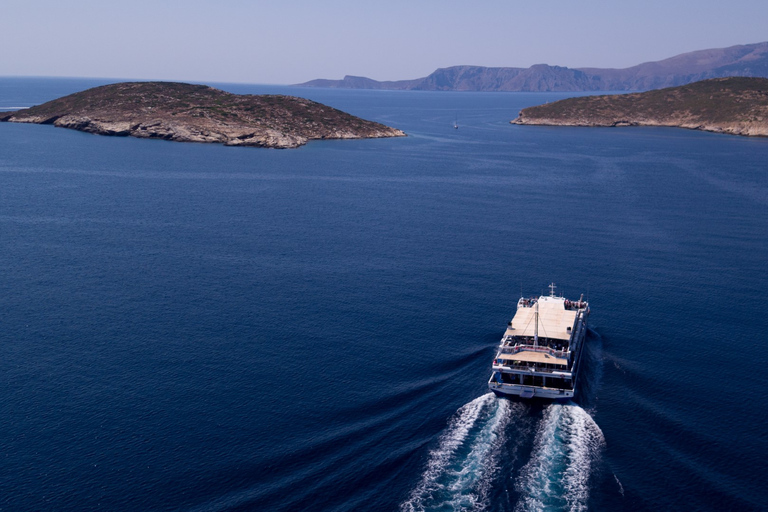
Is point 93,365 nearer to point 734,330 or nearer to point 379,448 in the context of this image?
point 379,448

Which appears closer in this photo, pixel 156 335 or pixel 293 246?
pixel 156 335

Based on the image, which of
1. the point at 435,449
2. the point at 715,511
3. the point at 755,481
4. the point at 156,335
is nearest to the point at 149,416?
the point at 156,335

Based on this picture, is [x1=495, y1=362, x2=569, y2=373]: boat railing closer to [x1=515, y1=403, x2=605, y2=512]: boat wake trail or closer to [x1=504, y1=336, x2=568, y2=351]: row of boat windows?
[x1=515, y1=403, x2=605, y2=512]: boat wake trail

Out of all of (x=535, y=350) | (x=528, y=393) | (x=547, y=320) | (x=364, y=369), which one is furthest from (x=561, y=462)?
(x=547, y=320)

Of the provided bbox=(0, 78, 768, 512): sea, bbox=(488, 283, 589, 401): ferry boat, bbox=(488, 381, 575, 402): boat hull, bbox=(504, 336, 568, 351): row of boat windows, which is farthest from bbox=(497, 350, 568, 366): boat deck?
bbox=(0, 78, 768, 512): sea

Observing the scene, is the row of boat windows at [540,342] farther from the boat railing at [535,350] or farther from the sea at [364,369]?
the sea at [364,369]

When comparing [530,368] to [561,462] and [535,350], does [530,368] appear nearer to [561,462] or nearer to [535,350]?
[535,350]
